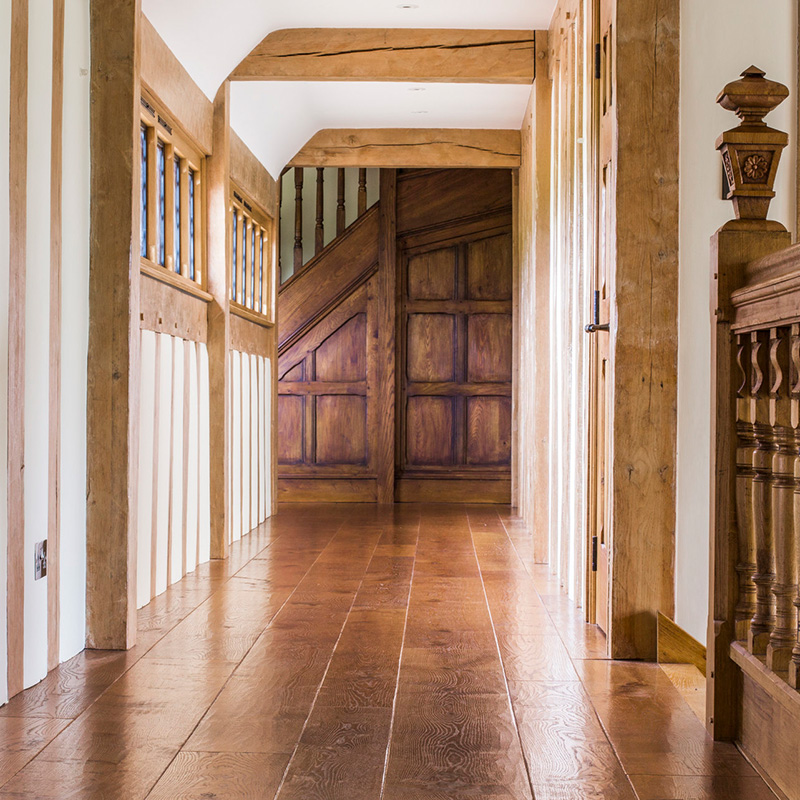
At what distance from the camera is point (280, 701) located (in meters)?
2.51

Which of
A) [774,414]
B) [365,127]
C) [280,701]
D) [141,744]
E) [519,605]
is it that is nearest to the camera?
[774,414]

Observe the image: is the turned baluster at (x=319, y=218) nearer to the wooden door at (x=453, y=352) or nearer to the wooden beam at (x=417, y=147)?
the wooden door at (x=453, y=352)

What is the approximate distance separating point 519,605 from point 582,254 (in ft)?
4.95

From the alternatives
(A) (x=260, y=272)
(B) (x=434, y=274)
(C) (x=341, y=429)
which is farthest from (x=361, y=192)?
(C) (x=341, y=429)

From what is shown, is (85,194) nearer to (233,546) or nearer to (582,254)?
(582,254)

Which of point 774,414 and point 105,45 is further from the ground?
point 105,45

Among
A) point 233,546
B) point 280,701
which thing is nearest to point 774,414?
point 280,701

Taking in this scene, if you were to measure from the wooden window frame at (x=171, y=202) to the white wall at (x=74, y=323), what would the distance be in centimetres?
82

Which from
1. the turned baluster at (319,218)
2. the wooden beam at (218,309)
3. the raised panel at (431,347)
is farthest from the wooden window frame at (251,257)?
the raised panel at (431,347)

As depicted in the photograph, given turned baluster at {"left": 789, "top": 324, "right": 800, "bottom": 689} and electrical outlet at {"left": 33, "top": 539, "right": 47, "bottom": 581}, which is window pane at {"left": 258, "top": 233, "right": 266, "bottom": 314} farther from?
turned baluster at {"left": 789, "top": 324, "right": 800, "bottom": 689}

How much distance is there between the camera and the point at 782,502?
1.88 meters

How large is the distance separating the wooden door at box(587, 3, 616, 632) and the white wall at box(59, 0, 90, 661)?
1.81 meters

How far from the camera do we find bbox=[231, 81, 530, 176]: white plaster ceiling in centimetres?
579

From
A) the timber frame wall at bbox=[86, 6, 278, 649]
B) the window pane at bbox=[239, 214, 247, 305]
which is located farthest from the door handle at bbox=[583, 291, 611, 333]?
the window pane at bbox=[239, 214, 247, 305]
